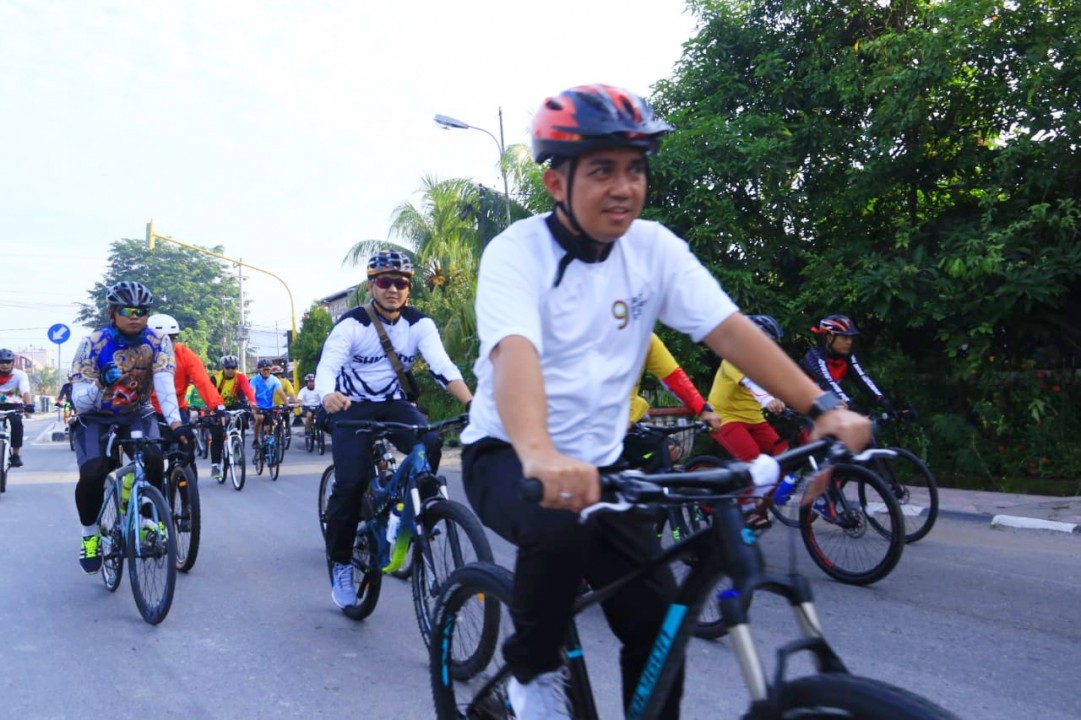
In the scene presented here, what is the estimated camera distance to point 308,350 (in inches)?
1289

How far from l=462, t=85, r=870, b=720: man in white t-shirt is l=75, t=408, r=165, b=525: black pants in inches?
165

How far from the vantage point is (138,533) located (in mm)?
5578

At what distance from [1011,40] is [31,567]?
1107 centimetres

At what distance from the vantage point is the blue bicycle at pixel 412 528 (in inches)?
162

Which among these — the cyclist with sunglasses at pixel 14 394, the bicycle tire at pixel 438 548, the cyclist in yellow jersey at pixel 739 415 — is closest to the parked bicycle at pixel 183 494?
the bicycle tire at pixel 438 548

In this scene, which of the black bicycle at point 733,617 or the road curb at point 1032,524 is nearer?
the black bicycle at point 733,617

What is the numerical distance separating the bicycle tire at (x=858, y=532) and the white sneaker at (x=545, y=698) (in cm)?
388

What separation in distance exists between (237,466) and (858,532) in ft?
30.3

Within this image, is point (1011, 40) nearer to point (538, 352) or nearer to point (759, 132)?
point (759, 132)

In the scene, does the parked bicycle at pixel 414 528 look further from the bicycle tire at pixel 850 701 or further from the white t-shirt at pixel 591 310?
the bicycle tire at pixel 850 701

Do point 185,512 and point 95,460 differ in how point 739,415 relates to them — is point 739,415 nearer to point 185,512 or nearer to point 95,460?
point 185,512

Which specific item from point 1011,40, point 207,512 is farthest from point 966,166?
point 207,512

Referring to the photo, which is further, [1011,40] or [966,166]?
[966,166]

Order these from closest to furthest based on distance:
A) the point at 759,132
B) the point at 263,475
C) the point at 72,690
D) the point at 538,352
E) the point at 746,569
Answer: the point at 746,569 < the point at 538,352 < the point at 72,690 < the point at 759,132 < the point at 263,475
